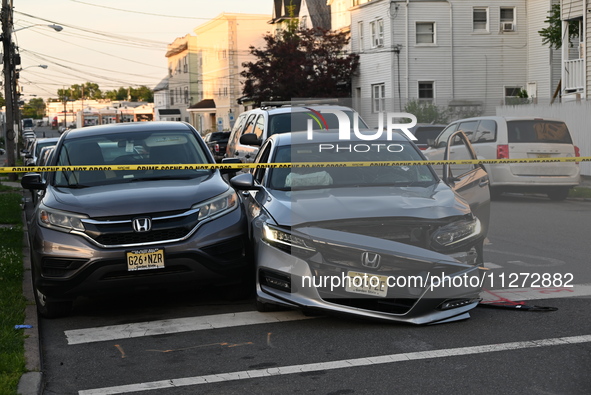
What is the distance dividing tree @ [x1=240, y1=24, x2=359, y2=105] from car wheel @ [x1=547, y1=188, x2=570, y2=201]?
37507 millimetres

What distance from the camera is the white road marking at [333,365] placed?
5.93m

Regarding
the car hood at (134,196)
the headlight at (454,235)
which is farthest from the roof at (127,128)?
the headlight at (454,235)

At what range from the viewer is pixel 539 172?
9.55 meters

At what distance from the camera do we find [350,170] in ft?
27.5

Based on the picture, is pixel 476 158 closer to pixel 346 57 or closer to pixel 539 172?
pixel 539 172

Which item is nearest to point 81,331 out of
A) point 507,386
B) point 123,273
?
point 123,273

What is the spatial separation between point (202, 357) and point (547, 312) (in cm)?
308

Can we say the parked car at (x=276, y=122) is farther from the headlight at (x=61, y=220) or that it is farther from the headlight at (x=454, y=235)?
the headlight at (x=454, y=235)

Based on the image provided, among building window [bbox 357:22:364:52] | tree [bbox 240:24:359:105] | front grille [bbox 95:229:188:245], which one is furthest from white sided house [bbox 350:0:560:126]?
front grille [bbox 95:229:188:245]

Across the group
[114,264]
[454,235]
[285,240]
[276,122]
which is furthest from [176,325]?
[276,122]

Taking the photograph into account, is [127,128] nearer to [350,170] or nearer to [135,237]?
[135,237]

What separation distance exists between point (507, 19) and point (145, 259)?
38826mm

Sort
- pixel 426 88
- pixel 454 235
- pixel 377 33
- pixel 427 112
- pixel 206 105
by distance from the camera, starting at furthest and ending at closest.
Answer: pixel 206 105 < pixel 377 33 < pixel 426 88 < pixel 427 112 < pixel 454 235

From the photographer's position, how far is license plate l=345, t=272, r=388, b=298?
6.90 meters
